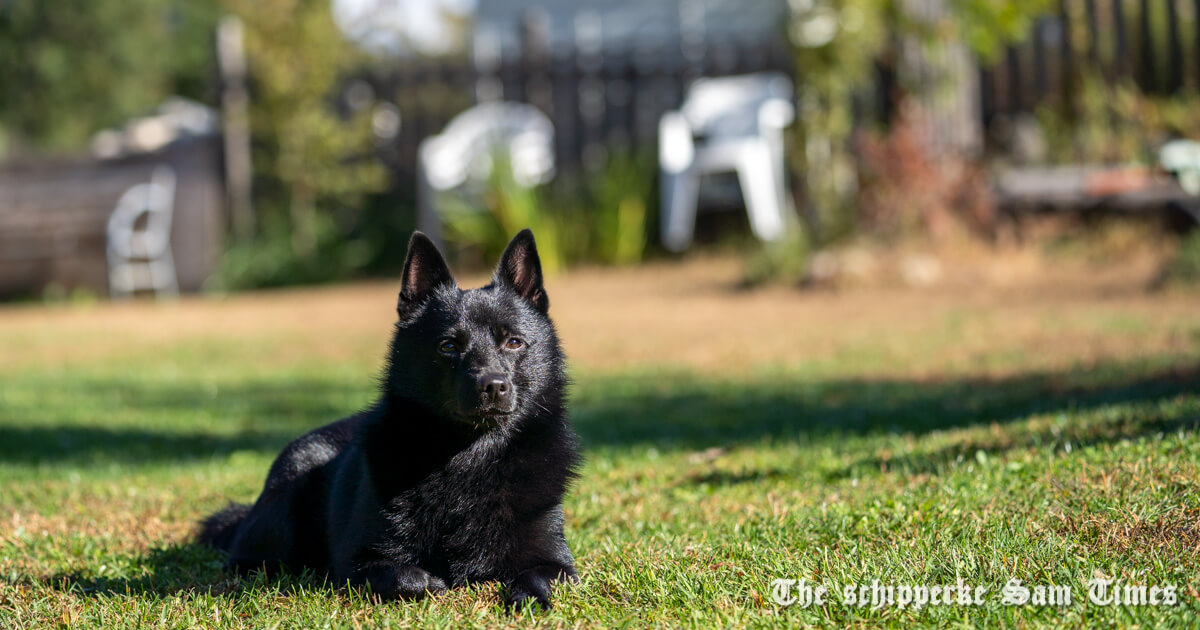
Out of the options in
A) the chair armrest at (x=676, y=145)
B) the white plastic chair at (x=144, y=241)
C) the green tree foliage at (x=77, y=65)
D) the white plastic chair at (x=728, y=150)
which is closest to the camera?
the white plastic chair at (x=728, y=150)

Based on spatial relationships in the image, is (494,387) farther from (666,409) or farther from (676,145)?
(676,145)

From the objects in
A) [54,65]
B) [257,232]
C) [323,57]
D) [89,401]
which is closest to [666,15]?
[323,57]

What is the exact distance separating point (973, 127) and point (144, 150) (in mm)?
10880

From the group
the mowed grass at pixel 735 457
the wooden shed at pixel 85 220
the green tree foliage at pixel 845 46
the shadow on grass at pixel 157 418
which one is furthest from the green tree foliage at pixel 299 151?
the shadow on grass at pixel 157 418

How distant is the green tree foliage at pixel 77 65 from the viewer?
25.3m

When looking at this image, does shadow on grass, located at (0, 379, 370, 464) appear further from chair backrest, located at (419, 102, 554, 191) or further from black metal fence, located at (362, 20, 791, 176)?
black metal fence, located at (362, 20, 791, 176)

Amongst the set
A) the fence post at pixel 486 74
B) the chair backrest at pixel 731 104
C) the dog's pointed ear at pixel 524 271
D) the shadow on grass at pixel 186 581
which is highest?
the fence post at pixel 486 74

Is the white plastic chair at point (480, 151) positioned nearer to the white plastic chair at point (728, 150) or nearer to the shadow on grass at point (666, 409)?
the white plastic chair at point (728, 150)

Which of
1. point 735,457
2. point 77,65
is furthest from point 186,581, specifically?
point 77,65

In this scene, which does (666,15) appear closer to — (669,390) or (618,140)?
(618,140)

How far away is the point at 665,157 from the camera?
13812mm

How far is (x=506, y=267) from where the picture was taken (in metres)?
3.46

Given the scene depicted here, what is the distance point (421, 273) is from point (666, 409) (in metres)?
3.58

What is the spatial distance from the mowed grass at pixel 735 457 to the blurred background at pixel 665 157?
173cm
